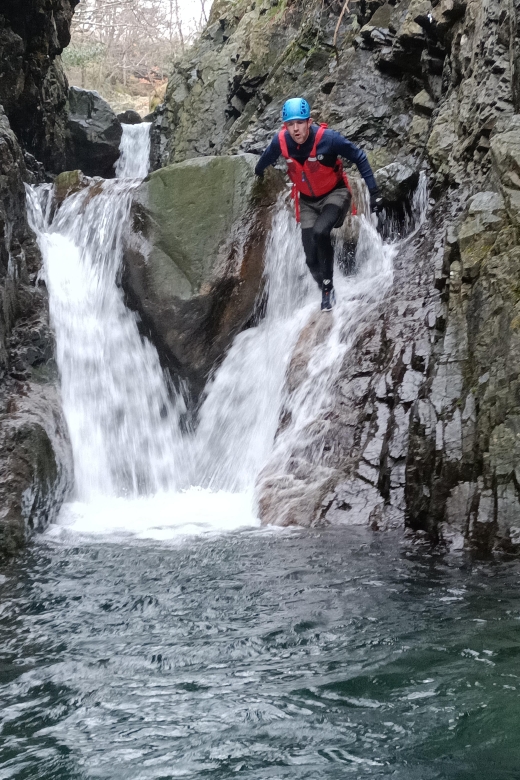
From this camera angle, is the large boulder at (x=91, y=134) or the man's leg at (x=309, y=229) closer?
the man's leg at (x=309, y=229)

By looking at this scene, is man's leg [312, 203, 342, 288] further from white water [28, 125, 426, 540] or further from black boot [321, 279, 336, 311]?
white water [28, 125, 426, 540]

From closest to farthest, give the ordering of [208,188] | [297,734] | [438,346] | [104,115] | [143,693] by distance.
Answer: [297,734]
[143,693]
[438,346]
[208,188]
[104,115]

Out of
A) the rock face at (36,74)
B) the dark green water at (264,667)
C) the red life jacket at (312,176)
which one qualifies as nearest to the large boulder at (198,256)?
the red life jacket at (312,176)

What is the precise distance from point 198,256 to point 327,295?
5.60ft

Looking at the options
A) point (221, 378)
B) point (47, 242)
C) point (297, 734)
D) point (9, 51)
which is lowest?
point (297, 734)

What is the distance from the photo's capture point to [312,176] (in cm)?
766

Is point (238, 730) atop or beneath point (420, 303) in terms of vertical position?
beneath

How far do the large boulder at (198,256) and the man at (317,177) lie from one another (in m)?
0.84

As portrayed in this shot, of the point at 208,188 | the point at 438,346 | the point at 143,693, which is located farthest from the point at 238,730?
the point at 208,188

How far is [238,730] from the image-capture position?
109 inches

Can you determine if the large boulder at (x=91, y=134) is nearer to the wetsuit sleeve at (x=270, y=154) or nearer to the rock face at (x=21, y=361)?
the rock face at (x=21, y=361)

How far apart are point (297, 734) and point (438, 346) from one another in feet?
13.0

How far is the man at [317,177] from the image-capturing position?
725 cm

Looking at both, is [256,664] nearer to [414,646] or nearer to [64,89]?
[414,646]
